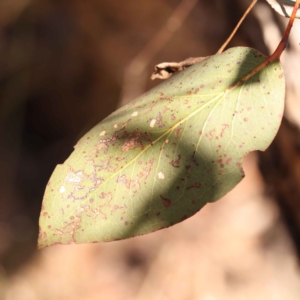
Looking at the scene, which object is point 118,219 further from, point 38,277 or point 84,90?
point 84,90

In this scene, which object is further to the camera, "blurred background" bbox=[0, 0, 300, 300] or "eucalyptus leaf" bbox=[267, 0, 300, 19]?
"blurred background" bbox=[0, 0, 300, 300]

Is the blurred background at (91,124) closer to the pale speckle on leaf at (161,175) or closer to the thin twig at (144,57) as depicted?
the thin twig at (144,57)

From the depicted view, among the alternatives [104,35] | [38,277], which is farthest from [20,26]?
[38,277]

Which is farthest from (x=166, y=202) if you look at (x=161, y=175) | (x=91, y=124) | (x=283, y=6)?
(x=91, y=124)

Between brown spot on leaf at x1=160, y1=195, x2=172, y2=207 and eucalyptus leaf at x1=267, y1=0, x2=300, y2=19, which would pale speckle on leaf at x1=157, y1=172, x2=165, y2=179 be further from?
eucalyptus leaf at x1=267, y1=0, x2=300, y2=19

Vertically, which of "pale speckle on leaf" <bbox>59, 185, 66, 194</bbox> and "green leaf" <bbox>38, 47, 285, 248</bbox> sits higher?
"pale speckle on leaf" <bbox>59, 185, 66, 194</bbox>

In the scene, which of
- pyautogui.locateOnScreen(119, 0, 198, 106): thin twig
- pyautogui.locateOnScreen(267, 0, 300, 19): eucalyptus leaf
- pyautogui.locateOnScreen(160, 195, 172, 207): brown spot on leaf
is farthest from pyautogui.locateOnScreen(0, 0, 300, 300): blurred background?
pyautogui.locateOnScreen(160, 195, 172, 207): brown spot on leaf
